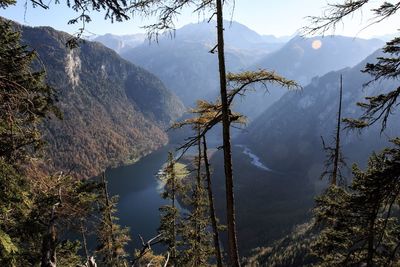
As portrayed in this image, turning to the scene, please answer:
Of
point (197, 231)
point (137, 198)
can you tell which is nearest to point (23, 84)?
point (197, 231)

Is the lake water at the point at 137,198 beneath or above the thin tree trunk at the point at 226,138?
beneath

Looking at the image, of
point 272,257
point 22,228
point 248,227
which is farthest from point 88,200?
point 248,227

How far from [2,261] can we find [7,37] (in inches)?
254

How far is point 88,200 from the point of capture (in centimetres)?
1191

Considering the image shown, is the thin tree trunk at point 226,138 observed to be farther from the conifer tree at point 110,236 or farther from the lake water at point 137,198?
the lake water at point 137,198

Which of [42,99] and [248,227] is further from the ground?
[42,99]


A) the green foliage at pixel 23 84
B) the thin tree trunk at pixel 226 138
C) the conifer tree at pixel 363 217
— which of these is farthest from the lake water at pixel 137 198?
the thin tree trunk at pixel 226 138

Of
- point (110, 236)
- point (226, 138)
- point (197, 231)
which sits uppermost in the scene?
point (226, 138)

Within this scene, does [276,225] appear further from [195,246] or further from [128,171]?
[195,246]

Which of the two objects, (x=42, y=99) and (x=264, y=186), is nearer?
(x=42, y=99)

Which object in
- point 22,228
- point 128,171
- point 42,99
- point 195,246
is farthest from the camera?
point 128,171

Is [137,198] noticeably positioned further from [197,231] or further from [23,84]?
[23,84]

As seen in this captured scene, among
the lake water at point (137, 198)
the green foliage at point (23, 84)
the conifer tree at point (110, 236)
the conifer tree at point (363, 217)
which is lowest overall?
the lake water at point (137, 198)

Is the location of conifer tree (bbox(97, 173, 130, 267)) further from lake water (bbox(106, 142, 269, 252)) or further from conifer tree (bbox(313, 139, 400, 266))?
lake water (bbox(106, 142, 269, 252))
